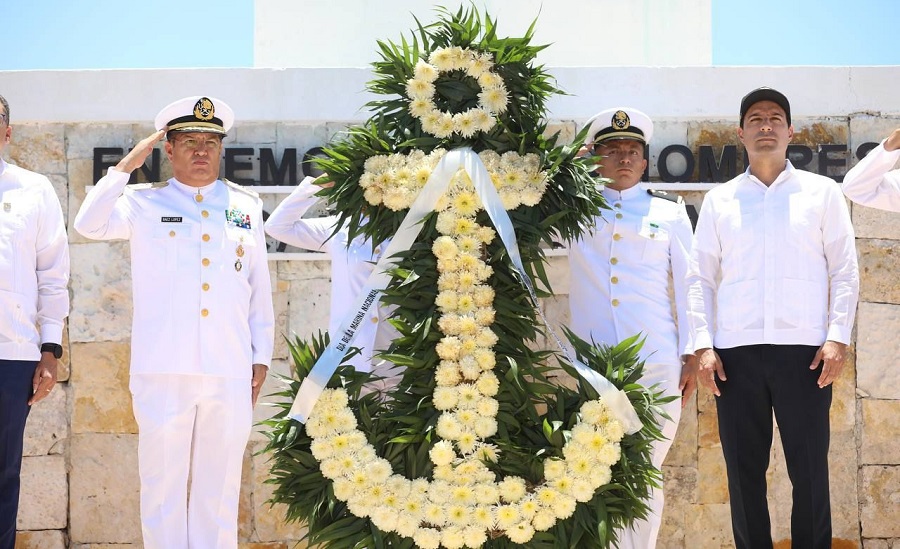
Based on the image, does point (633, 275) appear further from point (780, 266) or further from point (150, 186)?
point (150, 186)

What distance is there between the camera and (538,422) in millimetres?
3486

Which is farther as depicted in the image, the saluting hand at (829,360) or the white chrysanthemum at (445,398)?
the saluting hand at (829,360)

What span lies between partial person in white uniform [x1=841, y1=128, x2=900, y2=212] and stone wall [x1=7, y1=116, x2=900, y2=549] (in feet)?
3.57

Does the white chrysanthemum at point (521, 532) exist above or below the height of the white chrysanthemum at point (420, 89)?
below

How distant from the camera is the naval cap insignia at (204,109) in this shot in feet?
13.7

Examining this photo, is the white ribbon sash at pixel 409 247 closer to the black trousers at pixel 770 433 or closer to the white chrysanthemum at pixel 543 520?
the white chrysanthemum at pixel 543 520

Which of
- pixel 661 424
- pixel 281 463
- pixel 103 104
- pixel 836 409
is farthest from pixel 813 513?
pixel 103 104

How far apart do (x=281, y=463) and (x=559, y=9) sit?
382cm

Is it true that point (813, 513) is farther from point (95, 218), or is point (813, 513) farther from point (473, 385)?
point (95, 218)

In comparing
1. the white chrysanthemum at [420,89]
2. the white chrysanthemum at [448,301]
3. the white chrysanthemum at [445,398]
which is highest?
the white chrysanthemum at [420,89]

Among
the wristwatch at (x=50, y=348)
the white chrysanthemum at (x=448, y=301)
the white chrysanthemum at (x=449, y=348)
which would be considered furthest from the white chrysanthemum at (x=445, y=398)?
the wristwatch at (x=50, y=348)

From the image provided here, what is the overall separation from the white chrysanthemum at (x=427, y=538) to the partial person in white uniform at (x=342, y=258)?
2.59ft

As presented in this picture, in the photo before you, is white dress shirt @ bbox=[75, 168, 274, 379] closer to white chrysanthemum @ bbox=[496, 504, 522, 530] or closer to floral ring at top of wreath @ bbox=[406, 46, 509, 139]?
floral ring at top of wreath @ bbox=[406, 46, 509, 139]

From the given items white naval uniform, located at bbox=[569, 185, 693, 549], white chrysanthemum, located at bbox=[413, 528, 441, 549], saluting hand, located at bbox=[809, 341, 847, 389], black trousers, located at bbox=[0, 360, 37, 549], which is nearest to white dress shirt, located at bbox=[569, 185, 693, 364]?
white naval uniform, located at bbox=[569, 185, 693, 549]
